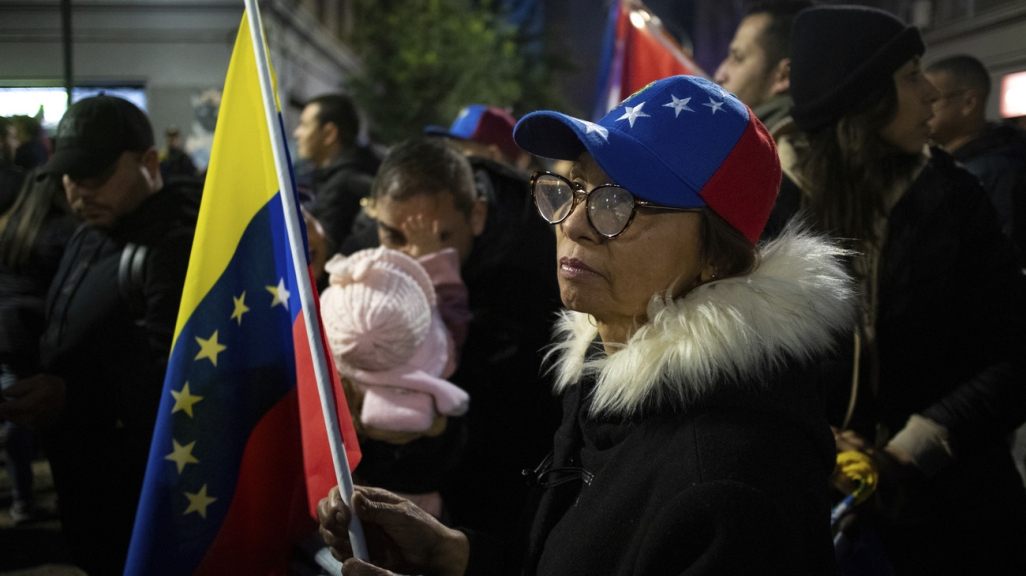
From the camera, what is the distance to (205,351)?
1.76m

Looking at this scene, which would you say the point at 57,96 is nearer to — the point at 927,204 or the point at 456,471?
the point at 456,471

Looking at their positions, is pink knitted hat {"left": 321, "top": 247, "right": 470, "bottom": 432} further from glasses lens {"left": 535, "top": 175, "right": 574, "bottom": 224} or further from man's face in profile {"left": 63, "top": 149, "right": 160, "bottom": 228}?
man's face in profile {"left": 63, "top": 149, "right": 160, "bottom": 228}

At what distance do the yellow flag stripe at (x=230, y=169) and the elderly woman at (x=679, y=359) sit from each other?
2.12 ft

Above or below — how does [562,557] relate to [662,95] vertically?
below

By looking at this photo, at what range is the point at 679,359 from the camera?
1.25m

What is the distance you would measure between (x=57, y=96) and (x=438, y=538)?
2.20m

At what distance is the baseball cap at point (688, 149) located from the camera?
131cm

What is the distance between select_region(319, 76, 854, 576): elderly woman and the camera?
1120 mm

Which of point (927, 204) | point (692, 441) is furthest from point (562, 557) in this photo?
point (927, 204)

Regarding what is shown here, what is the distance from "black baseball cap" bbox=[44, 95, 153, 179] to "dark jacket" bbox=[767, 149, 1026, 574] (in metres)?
2.47

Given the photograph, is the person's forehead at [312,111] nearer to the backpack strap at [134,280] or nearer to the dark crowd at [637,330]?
the dark crowd at [637,330]

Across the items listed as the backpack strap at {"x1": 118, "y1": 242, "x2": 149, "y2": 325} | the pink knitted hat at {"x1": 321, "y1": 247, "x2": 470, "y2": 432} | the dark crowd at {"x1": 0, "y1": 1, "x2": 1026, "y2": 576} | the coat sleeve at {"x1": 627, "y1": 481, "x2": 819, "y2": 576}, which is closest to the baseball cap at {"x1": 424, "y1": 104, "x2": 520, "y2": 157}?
the dark crowd at {"x1": 0, "y1": 1, "x2": 1026, "y2": 576}

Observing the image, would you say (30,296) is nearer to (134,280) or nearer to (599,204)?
(134,280)

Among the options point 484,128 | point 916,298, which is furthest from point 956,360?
point 484,128
